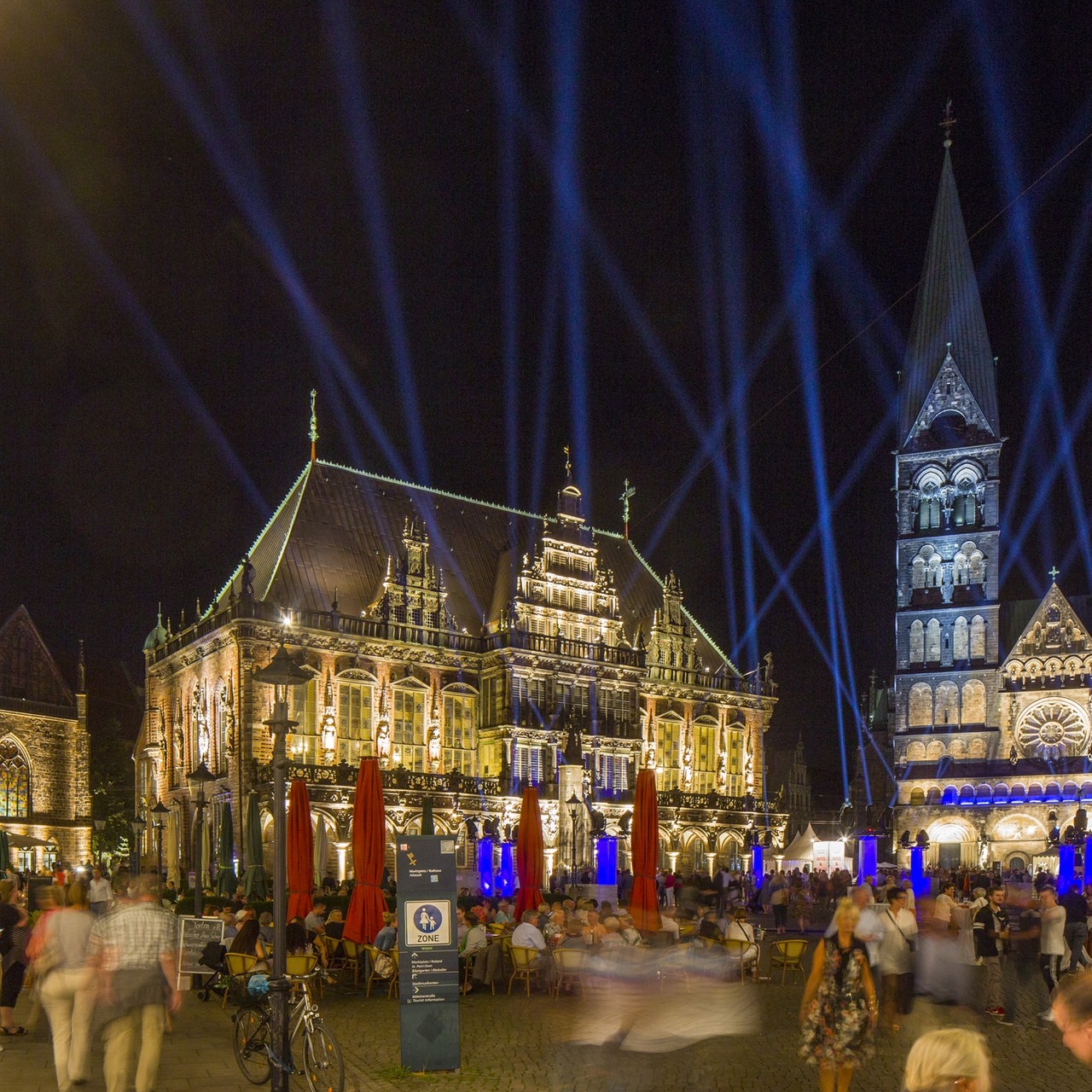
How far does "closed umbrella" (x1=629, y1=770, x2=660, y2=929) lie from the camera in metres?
23.7

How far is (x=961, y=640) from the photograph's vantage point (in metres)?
69.1

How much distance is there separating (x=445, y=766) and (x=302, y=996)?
40.1 meters

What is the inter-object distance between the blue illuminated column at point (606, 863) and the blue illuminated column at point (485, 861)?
5160 millimetres

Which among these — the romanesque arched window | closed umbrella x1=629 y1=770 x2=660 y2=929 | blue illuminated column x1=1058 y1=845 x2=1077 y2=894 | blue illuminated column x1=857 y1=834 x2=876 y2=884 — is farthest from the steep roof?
closed umbrella x1=629 y1=770 x2=660 y2=929

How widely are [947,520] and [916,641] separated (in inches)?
274

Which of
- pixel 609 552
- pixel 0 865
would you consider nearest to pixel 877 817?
pixel 609 552

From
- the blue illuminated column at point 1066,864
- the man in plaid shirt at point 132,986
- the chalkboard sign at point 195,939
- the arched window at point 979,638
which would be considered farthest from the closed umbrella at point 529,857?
the arched window at point 979,638

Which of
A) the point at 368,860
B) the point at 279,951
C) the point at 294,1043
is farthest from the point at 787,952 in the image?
the point at 279,951

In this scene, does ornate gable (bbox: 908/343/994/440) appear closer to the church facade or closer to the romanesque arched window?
the church facade

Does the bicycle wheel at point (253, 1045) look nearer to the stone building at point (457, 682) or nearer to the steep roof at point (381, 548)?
the stone building at point (457, 682)

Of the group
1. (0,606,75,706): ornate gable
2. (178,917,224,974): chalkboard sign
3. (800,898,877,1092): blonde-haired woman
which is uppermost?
(0,606,75,706): ornate gable

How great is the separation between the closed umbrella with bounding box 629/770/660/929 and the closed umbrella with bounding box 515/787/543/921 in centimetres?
192

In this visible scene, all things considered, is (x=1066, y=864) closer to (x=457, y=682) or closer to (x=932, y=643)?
(x=457, y=682)

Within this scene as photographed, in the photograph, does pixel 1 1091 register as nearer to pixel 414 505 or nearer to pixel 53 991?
pixel 53 991
